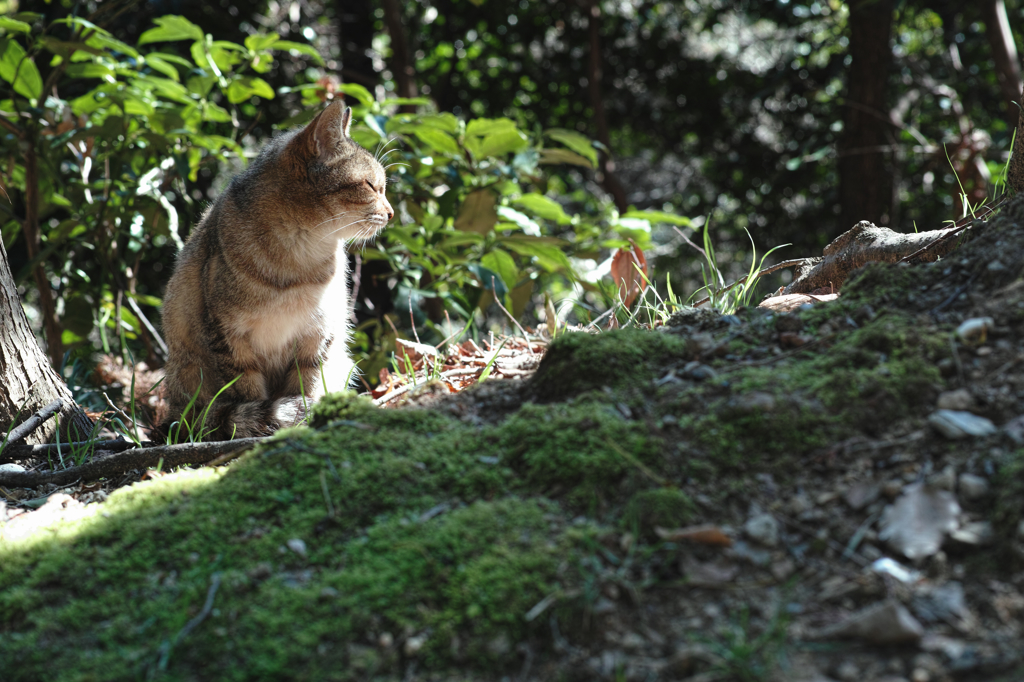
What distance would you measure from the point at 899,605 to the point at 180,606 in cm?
123

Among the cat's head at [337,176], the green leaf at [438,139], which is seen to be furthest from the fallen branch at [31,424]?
the green leaf at [438,139]

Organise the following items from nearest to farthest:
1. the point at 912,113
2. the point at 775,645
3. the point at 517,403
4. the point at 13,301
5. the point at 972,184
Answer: the point at 775,645 < the point at 517,403 < the point at 13,301 < the point at 972,184 < the point at 912,113

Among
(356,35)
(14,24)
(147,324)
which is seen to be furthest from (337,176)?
(356,35)

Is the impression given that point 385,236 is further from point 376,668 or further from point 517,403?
point 376,668

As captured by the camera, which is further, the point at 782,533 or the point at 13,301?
the point at 13,301

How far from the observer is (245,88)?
4031 mm

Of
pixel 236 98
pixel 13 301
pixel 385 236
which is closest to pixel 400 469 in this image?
pixel 13 301

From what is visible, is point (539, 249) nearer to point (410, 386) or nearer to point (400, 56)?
point (410, 386)

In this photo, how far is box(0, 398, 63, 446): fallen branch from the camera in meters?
2.44

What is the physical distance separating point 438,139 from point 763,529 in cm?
305

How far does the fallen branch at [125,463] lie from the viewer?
2.13 metres

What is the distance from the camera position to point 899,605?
1.16m

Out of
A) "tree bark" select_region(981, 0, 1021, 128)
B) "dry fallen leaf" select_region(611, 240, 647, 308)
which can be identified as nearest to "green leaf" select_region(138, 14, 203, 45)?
"dry fallen leaf" select_region(611, 240, 647, 308)

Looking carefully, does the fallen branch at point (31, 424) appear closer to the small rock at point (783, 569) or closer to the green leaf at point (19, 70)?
the green leaf at point (19, 70)
